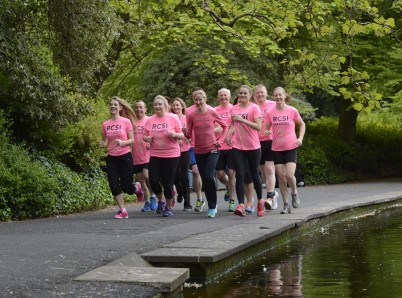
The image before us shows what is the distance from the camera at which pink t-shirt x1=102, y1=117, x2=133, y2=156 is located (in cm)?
1428

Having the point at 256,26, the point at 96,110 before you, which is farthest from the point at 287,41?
the point at 96,110

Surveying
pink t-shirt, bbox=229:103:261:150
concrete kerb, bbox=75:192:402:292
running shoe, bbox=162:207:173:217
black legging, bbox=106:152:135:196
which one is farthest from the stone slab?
running shoe, bbox=162:207:173:217

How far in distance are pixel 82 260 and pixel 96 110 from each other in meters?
11.7

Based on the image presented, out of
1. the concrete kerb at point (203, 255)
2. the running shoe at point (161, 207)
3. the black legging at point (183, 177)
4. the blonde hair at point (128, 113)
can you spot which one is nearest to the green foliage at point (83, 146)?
the black legging at point (183, 177)

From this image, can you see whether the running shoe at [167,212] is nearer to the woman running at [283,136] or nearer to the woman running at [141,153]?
the woman running at [141,153]

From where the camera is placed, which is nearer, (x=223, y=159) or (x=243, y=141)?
(x=243, y=141)

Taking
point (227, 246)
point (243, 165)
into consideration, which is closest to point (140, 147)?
point (243, 165)

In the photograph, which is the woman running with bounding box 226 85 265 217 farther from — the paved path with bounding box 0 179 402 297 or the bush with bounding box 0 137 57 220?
the bush with bounding box 0 137 57 220

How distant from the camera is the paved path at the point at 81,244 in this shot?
7270 millimetres

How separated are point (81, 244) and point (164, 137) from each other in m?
3.91

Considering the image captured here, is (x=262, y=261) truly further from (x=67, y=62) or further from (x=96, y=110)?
(x=96, y=110)

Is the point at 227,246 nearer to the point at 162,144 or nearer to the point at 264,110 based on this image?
the point at 162,144

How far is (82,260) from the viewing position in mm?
8953

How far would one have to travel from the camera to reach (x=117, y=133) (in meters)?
14.3
